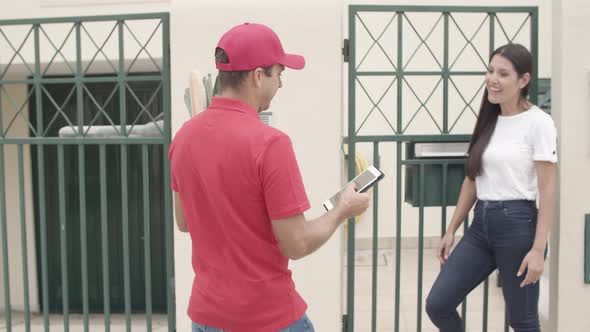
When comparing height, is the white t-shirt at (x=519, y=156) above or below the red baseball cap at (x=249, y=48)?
below

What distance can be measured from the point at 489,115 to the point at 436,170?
549 millimetres

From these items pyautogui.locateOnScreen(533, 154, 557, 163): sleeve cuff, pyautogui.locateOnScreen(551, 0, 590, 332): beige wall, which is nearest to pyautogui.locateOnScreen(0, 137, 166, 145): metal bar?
pyautogui.locateOnScreen(533, 154, 557, 163): sleeve cuff

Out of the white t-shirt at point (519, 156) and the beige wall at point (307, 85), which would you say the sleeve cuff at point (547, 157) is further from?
the beige wall at point (307, 85)

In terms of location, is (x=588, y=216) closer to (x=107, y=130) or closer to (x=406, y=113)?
(x=107, y=130)

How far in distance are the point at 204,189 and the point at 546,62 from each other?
7200 millimetres

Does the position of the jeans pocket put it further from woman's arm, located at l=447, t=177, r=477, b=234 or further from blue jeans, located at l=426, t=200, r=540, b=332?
woman's arm, located at l=447, t=177, r=477, b=234

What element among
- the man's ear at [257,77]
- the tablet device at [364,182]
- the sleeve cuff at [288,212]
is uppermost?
the man's ear at [257,77]

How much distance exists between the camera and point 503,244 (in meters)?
2.79

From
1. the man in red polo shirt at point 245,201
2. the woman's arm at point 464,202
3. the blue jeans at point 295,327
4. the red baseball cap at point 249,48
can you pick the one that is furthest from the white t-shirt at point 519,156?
the red baseball cap at point 249,48

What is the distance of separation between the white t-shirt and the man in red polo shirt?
115 centimetres

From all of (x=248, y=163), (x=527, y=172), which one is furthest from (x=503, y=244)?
(x=248, y=163)

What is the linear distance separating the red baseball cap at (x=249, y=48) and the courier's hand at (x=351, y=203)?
504 millimetres

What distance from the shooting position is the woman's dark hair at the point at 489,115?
2.85 metres

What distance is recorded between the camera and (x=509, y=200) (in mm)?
2785
